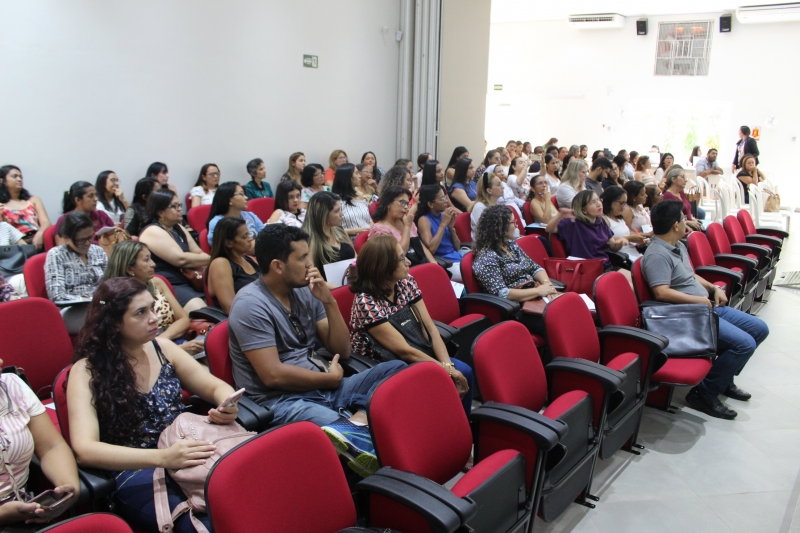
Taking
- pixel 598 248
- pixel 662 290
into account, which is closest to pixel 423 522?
pixel 662 290

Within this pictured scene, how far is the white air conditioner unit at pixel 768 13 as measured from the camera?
450 inches

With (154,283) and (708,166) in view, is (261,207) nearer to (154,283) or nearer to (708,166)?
(154,283)

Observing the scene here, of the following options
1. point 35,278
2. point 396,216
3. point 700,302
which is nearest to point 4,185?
point 35,278

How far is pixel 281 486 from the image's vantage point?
5.00ft

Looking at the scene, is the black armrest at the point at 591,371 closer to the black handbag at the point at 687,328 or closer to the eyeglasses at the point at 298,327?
the black handbag at the point at 687,328

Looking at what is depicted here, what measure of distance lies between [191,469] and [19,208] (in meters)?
3.92

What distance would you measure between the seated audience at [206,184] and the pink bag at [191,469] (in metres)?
4.32

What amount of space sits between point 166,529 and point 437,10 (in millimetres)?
7681

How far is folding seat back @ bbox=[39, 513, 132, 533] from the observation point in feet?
3.89

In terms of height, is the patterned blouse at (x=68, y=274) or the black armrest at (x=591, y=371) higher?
the patterned blouse at (x=68, y=274)

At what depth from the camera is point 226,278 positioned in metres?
3.11

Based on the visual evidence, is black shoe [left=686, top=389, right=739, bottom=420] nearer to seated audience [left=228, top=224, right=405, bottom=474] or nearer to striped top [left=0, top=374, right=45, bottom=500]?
seated audience [left=228, top=224, right=405, bottom=474]

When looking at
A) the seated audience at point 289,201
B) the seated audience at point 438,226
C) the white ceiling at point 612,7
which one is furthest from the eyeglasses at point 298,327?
the white ceiling at point 612,7

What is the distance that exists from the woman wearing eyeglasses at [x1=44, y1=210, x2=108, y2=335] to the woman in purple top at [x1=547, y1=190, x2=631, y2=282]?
3.37m
